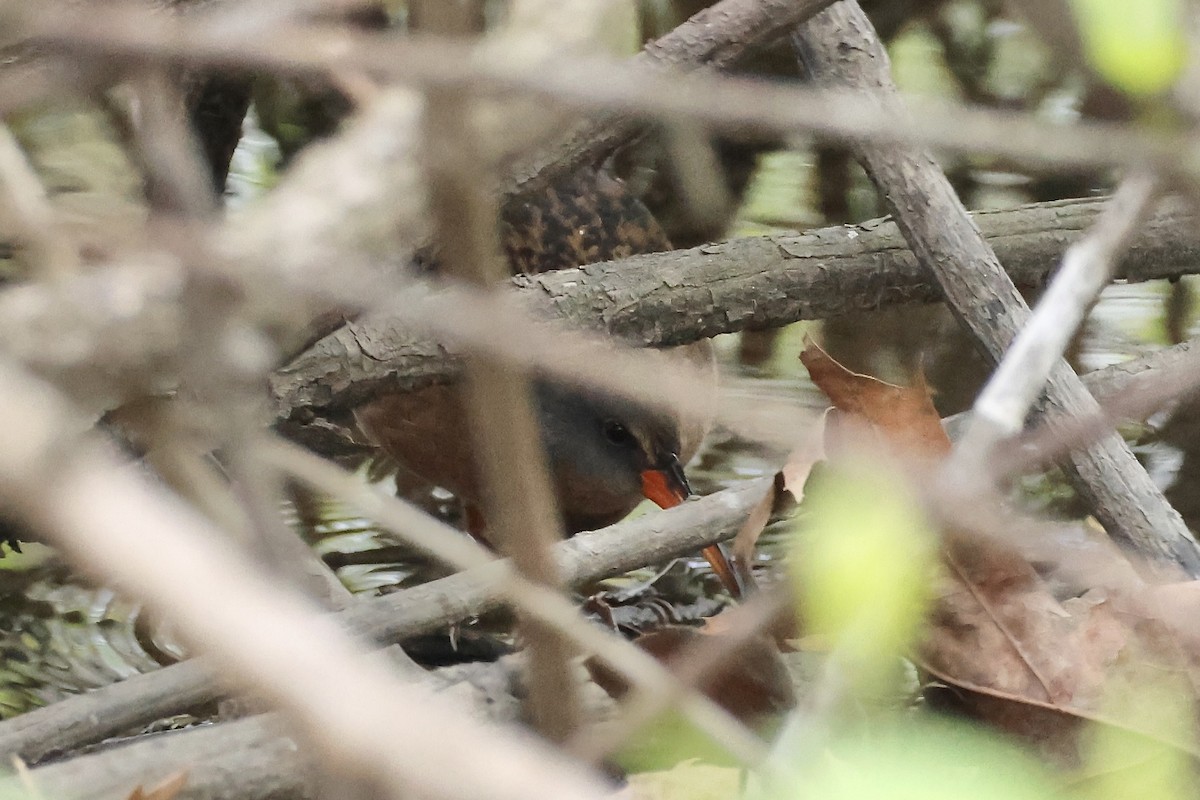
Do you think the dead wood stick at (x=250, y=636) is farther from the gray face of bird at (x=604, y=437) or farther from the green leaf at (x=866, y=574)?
the gray face of bird at (x=604, y=437)

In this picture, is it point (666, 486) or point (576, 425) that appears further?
point (576, 425)

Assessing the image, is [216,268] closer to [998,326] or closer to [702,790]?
[702,790]

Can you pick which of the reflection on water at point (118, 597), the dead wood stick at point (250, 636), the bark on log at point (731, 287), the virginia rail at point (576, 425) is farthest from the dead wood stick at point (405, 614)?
the dead wood stick at point (250, 636)

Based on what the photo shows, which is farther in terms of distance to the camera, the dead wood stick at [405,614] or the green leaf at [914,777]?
the dead wood stick at [405,614]

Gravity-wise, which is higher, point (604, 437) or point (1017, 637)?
point (1017, 637)

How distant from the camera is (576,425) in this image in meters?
2.29

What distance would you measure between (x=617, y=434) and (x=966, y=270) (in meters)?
0.83

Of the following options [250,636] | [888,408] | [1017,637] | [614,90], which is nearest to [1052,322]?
[614,90]

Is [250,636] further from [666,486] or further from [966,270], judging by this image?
[666,486]

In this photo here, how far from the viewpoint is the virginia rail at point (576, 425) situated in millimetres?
2152

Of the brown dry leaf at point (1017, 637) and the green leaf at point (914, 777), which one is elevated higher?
the green leaf at point (914, 777)

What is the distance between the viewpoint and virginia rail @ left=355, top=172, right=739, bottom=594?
2152 mm

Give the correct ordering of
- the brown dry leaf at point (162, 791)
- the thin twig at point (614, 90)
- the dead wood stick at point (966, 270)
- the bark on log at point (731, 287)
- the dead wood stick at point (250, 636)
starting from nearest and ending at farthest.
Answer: the dead wood stick at point (250, 636) < the thin twig at point (614, 90) < the brown dry leaf at point (162, 791) < the dead wood stick at point (966, 270) < the bark on log at point (731, 287)

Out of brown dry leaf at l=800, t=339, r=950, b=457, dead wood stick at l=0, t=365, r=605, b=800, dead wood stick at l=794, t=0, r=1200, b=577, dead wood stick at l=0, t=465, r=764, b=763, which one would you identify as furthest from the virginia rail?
dead wood stick at l=0, t=365, r=605, b=800
